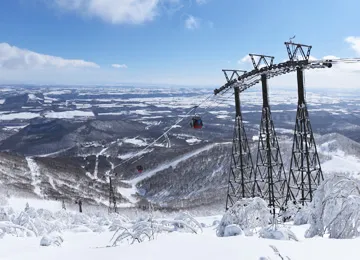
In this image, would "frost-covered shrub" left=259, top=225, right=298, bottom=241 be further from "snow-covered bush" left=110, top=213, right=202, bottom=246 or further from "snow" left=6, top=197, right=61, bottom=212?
"snow" left=6, top=197, right=61, bottom=212

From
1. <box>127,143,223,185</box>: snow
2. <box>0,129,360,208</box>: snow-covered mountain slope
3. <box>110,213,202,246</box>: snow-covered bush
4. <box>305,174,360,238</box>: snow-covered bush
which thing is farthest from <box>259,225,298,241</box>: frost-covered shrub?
<box>127,143,223,185</box>: snow

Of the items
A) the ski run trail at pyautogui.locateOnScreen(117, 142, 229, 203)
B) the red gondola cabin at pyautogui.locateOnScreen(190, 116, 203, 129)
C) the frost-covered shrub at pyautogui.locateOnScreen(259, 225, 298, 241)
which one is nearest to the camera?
the frost-covered shrub at pyautogui.locateOnScreen(259, 225, 298, 241)

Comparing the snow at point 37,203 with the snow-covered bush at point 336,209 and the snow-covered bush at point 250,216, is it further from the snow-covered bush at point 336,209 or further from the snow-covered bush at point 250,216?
the snow-covered bush at point 336,209

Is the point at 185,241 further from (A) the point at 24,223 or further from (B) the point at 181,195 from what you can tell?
(B) the point at 181,195

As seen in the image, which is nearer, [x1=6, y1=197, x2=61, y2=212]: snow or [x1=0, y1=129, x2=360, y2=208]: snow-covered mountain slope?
[x1=6, y1=197, x2=61, y2=212]: snow

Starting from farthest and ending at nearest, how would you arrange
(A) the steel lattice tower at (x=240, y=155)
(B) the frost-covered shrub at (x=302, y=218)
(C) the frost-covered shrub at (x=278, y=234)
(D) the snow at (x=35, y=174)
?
(D) the snow at (x=35, y=174) < (A) the steel lattice tower at (x=240, y=155) < (B) the frost-covered shrub at (x=302, y=218) < (C) the frost-covered shrub at (x=278, y=234)

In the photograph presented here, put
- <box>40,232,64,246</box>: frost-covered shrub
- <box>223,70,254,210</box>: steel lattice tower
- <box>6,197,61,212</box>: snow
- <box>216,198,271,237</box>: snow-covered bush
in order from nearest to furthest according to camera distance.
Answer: <box>40,232,64,246</box>: frost-covered shrub
<box>216,198,271,237</box>: snow-covered bush
<box>223,70,254,210</box>: steel lattice tower
<box>6,197,61,212</box>: snow

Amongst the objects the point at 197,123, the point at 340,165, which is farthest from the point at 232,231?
the point at 340,165

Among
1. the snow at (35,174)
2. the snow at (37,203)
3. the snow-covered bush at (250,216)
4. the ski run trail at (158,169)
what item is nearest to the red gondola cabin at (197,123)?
the snow-covered bush at (250,216)

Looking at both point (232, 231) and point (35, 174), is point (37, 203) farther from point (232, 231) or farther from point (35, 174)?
point (232, 231)
